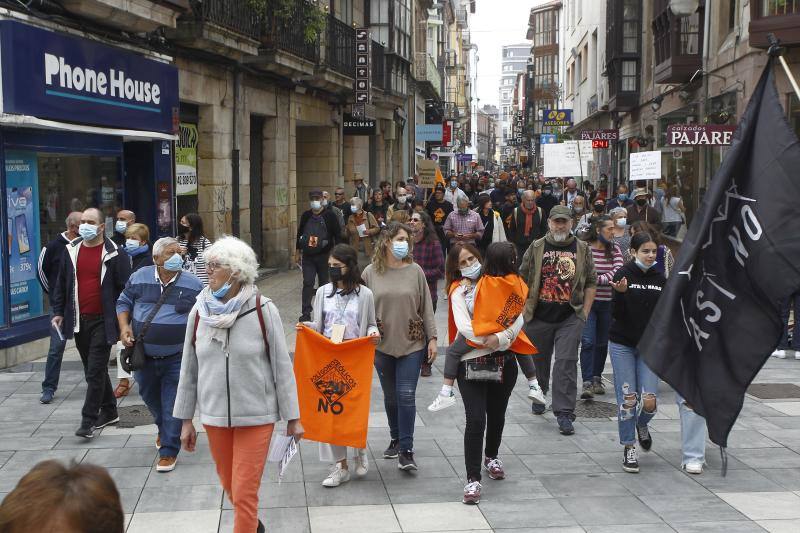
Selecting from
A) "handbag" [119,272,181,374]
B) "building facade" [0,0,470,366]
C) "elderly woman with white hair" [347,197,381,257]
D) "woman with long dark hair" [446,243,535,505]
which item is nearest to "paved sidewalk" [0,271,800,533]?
"woman with long dark hair" [446,243,535,505]

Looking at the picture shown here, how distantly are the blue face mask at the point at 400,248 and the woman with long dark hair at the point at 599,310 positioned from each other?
2.84 meters

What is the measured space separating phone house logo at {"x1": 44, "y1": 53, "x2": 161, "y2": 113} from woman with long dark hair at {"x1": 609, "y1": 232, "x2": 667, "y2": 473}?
7153mm

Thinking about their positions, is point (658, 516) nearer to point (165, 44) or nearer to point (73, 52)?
point (73, 52)

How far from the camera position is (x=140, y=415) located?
8531mm

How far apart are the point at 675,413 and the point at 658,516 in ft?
9.42

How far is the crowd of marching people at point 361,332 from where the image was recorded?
515cm

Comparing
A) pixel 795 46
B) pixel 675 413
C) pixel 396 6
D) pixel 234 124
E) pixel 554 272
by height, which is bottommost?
pixel 675 413

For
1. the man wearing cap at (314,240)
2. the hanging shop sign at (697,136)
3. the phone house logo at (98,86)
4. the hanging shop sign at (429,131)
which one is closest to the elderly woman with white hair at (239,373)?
the phone house logo at (98,86)

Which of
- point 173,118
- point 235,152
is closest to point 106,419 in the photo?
point 173,118

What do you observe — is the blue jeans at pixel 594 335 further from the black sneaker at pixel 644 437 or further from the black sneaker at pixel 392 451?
the black sneaker at pixel 392 451

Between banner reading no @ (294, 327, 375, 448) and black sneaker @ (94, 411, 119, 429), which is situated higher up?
banner reading no @ (294, 327, 375, 448)

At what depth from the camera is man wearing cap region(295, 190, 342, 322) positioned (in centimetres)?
1359

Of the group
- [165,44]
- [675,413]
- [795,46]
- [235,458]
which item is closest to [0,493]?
[235,458]

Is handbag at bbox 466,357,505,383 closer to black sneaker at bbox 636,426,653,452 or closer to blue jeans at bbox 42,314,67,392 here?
black sneaker at bbox 636,426,653,452
